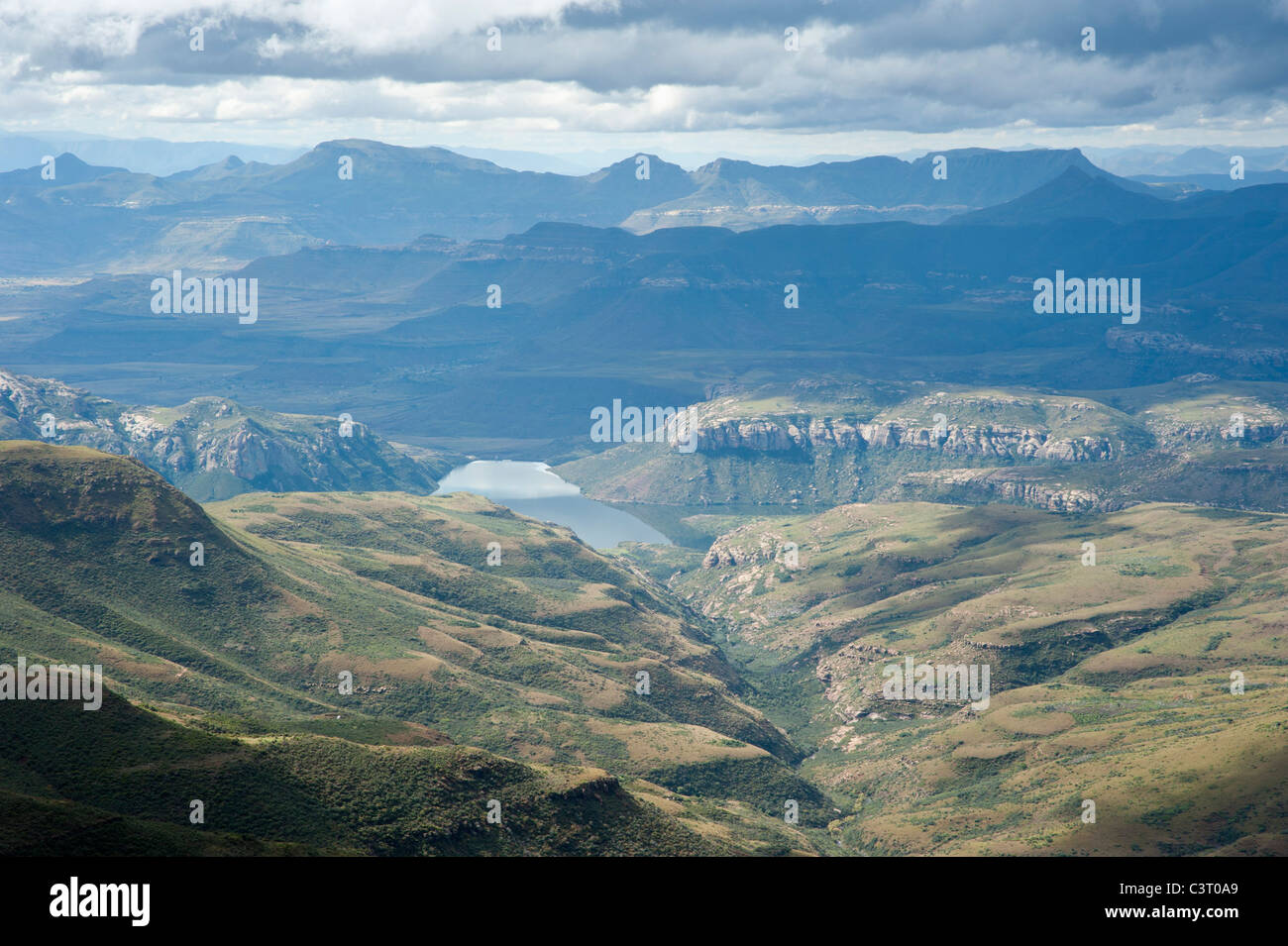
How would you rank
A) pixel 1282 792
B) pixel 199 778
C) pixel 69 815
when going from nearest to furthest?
pixel 69 815 < pixel 199 778 < pixel 1282 792

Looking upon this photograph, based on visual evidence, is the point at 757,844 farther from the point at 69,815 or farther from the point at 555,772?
the point at 69,815

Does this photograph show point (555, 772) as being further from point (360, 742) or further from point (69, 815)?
point (69, 815)
